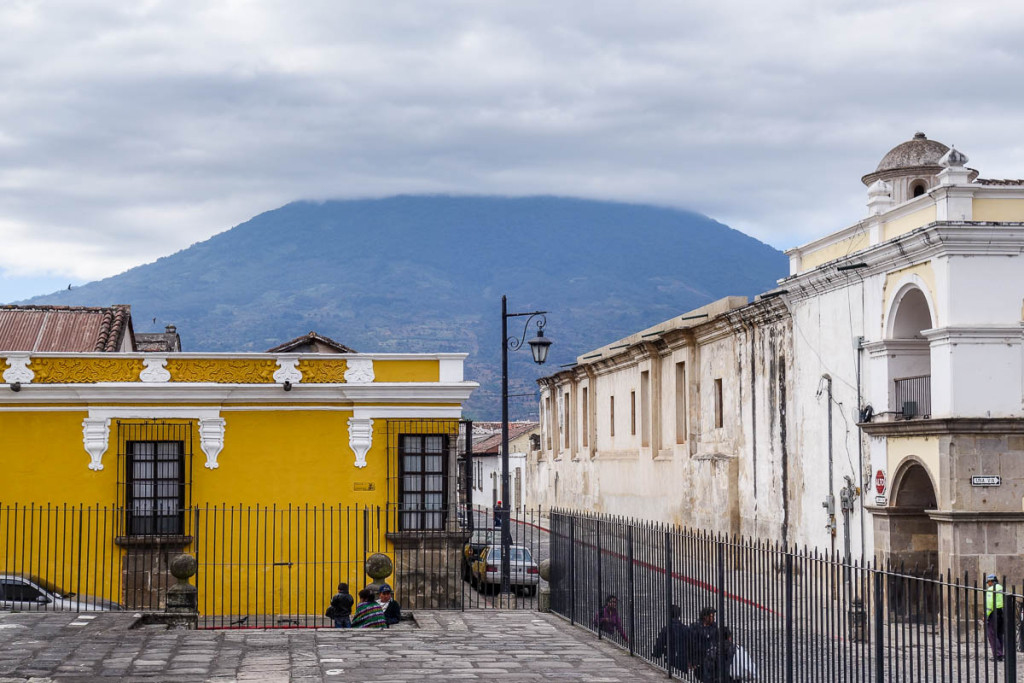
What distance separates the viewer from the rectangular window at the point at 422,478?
21281 millimetres

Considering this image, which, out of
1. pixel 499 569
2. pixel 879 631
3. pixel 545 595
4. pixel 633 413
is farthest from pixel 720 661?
pixel 633 413

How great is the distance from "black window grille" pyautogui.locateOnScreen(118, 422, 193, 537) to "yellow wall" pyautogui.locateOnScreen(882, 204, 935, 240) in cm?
1158

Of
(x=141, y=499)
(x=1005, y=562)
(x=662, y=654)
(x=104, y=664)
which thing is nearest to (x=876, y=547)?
(x=1005, y=562)

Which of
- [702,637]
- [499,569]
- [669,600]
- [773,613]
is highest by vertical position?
[773,613]

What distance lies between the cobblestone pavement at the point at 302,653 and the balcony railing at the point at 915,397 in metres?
7.49

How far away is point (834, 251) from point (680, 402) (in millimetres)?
10733

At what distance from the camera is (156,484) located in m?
21.0

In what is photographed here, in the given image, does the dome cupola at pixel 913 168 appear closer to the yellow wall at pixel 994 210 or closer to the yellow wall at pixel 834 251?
the yellow wall at pixel 834 251

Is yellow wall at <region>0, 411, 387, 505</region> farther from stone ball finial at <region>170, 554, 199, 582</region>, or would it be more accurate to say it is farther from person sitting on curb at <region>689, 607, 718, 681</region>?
person sitting on curb at <region>689, 607, 718, 681</region>

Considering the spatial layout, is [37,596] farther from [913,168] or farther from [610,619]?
[913,168]

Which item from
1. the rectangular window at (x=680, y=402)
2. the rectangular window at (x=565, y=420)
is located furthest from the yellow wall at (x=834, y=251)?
the rectangular window at (x=565, y=420)

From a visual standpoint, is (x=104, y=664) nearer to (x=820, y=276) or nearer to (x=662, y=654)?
(x=662, y=654)

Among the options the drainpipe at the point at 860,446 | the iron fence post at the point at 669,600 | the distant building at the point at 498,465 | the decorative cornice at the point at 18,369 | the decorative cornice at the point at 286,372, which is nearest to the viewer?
the iron fence post at the point at 669,600

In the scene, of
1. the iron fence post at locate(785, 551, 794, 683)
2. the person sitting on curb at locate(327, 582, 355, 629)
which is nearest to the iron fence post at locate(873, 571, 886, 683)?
the iron fence post at locate(785, 551, 794, 683)
